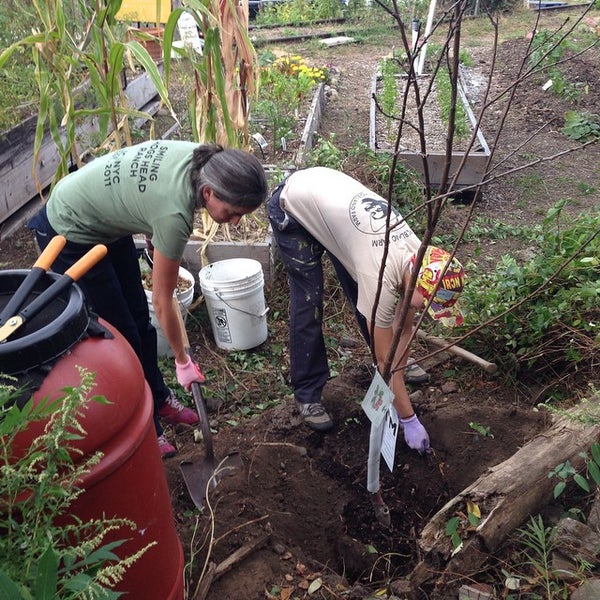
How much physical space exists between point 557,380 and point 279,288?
6.44 ft

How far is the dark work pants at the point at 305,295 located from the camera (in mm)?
3002

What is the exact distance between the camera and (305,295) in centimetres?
312

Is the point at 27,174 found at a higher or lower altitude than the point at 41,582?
lower

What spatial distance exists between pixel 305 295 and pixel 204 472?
3.21 feet

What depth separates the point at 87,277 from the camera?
2621mm

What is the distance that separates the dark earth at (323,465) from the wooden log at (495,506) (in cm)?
6

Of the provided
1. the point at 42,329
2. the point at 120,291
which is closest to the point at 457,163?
the point at 120,291

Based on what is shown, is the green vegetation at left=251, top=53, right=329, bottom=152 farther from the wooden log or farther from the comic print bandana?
the wooden log

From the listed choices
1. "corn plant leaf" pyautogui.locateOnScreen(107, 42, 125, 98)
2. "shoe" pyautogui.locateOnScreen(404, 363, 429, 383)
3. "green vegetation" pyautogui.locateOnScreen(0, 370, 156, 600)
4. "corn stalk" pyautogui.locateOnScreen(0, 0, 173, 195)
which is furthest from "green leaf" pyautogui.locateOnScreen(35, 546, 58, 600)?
"corn plant leaf" pyautogui.locateOnScreen(107, 42, 125, 98)

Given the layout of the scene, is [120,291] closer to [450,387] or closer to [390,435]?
[390,435]

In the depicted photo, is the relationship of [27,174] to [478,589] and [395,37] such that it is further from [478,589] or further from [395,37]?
[395,37]

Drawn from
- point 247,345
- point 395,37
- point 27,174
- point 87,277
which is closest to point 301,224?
point 87,277

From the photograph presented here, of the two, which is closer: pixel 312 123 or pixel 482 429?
pixel 482 429

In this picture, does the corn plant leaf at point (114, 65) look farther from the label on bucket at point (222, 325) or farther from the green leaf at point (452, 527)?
the green leaf at point (452, 527)
